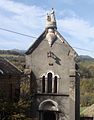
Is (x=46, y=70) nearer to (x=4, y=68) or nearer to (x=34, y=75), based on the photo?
(x=34, y=75)

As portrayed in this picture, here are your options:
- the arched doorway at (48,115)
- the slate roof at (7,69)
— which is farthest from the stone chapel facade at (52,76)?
the slate roof at (7,69)

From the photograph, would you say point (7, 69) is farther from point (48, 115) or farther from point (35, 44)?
point (48, 115)

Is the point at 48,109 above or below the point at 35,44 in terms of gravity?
below

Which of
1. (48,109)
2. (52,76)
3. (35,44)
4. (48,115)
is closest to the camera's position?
(52,76)

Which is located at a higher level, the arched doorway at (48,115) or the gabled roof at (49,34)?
the gabled roof at (49,34)

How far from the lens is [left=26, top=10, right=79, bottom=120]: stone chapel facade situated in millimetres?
36375

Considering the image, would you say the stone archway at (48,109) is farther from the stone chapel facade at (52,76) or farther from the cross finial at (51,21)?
the cross finial at (51,21)

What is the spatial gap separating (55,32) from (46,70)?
407cm

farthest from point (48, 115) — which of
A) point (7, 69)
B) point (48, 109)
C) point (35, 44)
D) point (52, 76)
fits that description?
point (35, 44)

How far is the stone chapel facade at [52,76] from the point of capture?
36.4 meters

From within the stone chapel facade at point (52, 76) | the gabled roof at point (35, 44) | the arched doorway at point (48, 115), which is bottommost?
the arched doorway at point (48, 115)

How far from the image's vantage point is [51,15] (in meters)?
38.7

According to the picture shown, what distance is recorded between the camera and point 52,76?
121ft

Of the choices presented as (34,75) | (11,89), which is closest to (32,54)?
(34,75)
